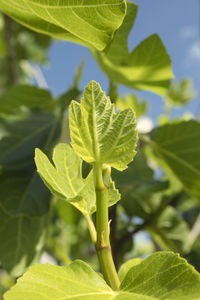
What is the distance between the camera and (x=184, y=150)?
0.74 metres

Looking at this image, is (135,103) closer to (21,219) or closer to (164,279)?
(21,219)

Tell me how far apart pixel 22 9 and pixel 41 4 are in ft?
0.11

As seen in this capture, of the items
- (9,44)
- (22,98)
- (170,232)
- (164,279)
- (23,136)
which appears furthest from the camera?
(9,44)

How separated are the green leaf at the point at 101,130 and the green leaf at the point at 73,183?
0.03 m

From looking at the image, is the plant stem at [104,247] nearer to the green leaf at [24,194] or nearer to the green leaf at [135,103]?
the green leaf at [24,194]

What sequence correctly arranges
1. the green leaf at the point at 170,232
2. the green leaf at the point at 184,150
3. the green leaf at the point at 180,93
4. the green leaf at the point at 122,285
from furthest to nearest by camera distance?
1. the green leaf at the point at 180,93
2. the green leaf at the point at 170,232
3. the green leaf at the point at 184,150
4. the green leaf at the point at 122,285

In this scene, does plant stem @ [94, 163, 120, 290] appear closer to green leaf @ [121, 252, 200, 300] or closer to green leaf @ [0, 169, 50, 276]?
green leaf @ [121, 252, 200, 300]

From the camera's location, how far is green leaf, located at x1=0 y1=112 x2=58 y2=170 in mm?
645

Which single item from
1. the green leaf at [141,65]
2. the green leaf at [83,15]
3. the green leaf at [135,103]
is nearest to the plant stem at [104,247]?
the green leaf at [83,15]

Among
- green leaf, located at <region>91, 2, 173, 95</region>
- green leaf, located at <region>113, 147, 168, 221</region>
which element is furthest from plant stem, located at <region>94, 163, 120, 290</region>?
green leaf, located at <region>113, 147, 168, 221</region>

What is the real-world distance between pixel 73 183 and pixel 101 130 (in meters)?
0.06

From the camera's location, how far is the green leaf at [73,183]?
11.6 inches

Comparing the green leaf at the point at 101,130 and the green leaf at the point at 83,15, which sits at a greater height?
the green leaf at the point at 83,15

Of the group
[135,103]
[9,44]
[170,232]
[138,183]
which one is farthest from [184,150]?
[9,44]
